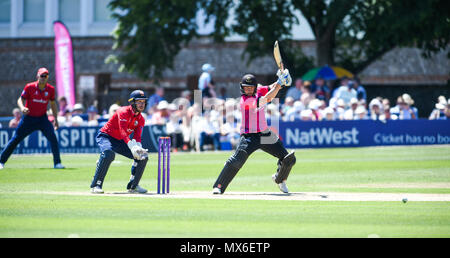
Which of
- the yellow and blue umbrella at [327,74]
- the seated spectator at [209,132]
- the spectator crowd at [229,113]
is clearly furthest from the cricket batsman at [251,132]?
the yellow and blue umbrella at [327,74]

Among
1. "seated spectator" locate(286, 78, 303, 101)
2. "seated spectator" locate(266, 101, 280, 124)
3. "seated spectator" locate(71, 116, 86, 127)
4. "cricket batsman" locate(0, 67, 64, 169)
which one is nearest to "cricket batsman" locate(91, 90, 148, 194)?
"cricket batsman" locate(0, 67, 64, 169)

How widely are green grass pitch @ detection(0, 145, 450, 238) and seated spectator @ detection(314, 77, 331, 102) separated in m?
8.60

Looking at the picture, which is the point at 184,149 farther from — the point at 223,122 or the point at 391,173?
the point at 391,173

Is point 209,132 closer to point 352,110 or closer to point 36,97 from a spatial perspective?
point 352,110

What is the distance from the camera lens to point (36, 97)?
740 inches

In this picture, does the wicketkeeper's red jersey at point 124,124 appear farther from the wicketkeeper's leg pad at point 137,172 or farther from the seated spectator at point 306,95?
the seated spectator at point 306,95

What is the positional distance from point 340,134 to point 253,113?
14.7 m

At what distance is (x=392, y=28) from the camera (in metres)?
30.2

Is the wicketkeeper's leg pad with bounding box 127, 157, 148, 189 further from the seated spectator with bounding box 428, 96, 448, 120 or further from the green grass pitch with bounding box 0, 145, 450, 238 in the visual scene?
the seated spectator with bounding box 428, 96, 448, 120

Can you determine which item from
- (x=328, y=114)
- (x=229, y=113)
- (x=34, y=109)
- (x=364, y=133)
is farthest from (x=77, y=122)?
(x=34, y=109)

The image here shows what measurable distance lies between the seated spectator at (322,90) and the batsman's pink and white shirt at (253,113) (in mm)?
15600

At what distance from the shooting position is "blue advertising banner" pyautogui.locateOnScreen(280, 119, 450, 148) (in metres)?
27.6

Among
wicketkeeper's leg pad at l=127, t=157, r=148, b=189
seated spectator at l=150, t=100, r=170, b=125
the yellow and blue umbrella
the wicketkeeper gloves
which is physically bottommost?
wicketkeeper's leg pad at l=127, t=157, r=148, b=189
